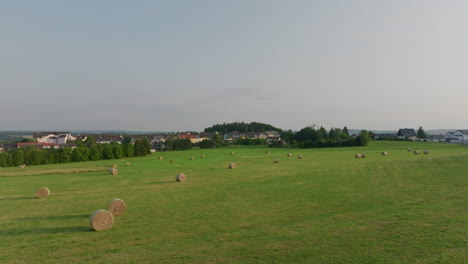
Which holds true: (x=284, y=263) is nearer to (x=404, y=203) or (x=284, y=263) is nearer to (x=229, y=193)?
(x=404, y=203)

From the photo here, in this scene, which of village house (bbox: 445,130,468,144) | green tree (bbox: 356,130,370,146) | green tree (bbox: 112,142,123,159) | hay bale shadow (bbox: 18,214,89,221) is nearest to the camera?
hay bale shadow (bbox: 18,214,89,221)

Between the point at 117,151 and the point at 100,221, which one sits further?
the point at 117,151

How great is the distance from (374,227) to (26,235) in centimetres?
1446

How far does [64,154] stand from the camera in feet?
220

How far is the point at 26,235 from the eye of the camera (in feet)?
41.0

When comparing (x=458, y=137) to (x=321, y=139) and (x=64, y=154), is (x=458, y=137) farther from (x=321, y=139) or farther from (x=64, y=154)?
(x=64, y=154)

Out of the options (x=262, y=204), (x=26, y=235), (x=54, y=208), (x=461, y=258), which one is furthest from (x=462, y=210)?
(x=54, y=208)

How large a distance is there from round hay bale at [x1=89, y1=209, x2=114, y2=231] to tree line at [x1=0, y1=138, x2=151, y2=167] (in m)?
62.6

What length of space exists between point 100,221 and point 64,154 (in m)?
63.3

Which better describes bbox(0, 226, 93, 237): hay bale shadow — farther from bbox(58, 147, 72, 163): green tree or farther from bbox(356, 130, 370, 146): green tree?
bbox(356, 130, 370, 146): green tree

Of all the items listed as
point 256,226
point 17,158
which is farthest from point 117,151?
point 256,226

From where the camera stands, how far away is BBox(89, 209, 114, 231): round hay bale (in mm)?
12844

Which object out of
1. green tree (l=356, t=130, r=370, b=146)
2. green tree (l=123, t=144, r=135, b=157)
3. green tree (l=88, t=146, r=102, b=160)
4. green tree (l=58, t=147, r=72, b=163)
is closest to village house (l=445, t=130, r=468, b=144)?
green tree (l=356, t=130, r=370, b=146)

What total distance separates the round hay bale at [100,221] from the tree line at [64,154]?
205ft
